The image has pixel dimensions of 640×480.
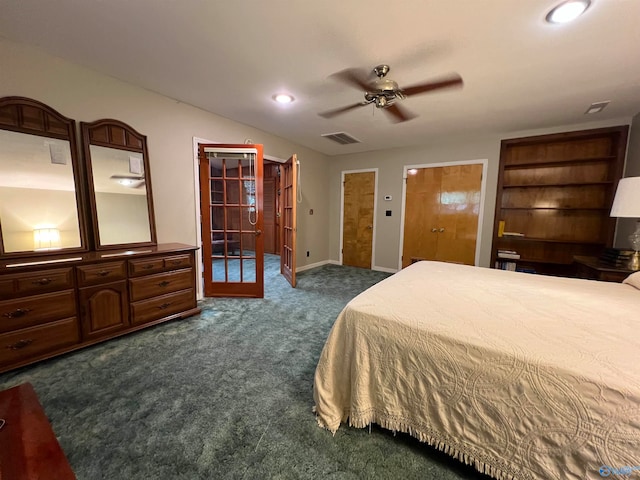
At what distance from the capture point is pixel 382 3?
4.68 ft

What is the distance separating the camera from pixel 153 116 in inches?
104

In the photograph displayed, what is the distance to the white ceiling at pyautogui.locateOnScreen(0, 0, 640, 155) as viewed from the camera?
150cm

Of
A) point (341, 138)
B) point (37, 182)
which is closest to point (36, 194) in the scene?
point (37, 182)

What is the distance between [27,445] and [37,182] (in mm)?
2088

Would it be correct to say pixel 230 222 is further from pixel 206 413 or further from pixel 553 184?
pixel 553 184

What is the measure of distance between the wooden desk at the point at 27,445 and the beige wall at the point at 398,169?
460 cm

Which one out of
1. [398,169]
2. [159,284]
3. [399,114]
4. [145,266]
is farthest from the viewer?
[398,169]

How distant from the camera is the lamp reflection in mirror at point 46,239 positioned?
1.98 metres

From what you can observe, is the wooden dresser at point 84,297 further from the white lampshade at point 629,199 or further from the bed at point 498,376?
the white lampshade at point 629,199

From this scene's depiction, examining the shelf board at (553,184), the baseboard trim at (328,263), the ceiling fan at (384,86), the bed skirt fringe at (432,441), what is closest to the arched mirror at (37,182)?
the ceiling fan at (384,86)

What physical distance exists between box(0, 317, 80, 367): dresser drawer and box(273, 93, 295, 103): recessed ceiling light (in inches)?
106

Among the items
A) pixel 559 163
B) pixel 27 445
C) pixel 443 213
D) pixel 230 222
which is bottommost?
pixel 27 445

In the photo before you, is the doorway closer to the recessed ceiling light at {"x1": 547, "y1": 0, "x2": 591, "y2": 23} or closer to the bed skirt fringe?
the bed skirt fringe

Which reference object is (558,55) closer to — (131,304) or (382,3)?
(382,3)
